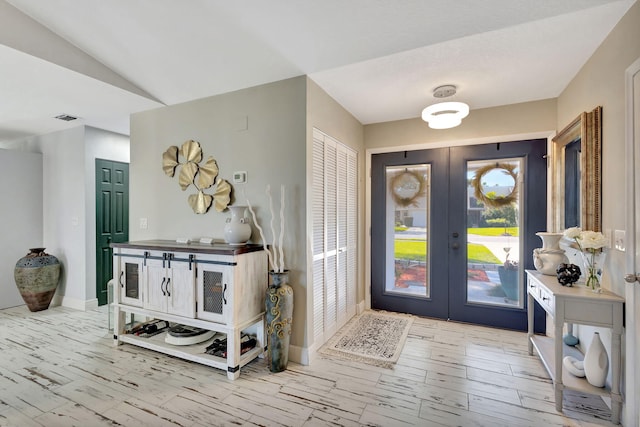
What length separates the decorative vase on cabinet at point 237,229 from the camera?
2.53 meters

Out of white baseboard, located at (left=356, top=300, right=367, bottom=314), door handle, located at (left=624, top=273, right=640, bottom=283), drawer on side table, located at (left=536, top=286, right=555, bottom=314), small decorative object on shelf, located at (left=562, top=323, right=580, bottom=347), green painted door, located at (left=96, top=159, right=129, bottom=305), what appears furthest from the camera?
green painted door, located at (left=96, top=159, right=129, bottom=305)

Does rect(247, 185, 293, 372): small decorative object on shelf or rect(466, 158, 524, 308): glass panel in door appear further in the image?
rect(466, 158, 524, 308): glass panel in door

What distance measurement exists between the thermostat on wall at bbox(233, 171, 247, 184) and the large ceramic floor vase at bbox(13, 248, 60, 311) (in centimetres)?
317

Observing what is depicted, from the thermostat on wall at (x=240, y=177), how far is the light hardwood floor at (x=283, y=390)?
1619mm

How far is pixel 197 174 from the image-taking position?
3.02 m

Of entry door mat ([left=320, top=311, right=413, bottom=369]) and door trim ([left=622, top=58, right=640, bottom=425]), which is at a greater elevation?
door trim ([left=622, top=58, right=640, bottom=425])

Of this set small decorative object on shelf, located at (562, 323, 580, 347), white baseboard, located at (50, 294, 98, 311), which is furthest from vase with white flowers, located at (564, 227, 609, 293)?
white baseboard, located at (50, 294, 98, 311)

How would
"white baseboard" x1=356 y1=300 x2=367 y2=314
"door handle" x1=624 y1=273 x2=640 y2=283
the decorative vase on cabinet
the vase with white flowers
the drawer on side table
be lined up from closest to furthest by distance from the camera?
"door handle" x1=624 y1=273 x2=640 y2=283 → the vase with white flowers → the drawer on side table → the decorative vase on cabinet → "white baseboard" x1=356 y1=300 x2=367 y2=314

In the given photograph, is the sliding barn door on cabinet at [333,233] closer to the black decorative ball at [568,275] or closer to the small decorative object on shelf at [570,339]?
the black decorative ball at [568,275]

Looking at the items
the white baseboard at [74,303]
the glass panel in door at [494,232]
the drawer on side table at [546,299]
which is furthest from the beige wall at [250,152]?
the drawer on side table at [546,299]

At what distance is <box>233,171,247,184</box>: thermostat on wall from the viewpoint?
9.03 feet

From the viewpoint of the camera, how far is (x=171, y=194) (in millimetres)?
3166

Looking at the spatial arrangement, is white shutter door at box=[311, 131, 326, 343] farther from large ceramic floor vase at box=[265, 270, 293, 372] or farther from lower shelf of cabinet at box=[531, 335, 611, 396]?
lower shelf of cabinet at box=[531, 335, 611, 396]

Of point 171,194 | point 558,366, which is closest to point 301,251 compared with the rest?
point 171,194
